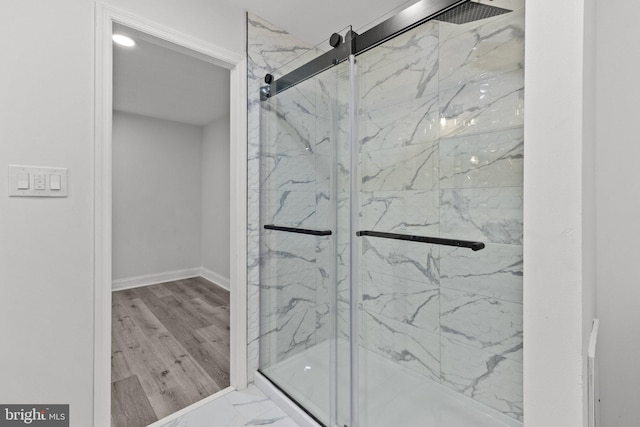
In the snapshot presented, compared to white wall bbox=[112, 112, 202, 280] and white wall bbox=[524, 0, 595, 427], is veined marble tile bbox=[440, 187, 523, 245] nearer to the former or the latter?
white wall bbox=[524, 0, 595, 427]

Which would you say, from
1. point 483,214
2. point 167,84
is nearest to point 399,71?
point 483,214

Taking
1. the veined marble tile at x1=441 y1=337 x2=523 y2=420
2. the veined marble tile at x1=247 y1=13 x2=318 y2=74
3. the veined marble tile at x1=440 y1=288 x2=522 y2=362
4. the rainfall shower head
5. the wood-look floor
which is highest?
the veined marble tile at x1=247 y1=13 x2=318 y2=74

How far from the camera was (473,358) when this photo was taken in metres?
1.55

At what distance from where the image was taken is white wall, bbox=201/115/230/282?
4.10 metres

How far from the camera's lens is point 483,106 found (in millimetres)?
1413

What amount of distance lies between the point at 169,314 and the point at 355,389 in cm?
238

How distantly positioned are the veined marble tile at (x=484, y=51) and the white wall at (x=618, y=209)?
12.9 inches

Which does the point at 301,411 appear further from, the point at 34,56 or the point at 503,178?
the point at 34,56

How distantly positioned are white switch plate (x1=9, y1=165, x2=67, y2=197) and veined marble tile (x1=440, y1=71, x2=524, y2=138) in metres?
1.79

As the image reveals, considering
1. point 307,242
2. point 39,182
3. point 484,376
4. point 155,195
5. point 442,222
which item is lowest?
point 484,376

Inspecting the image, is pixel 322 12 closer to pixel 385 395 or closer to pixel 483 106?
pixel 483 106

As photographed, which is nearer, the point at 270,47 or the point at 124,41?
the point at 270,47

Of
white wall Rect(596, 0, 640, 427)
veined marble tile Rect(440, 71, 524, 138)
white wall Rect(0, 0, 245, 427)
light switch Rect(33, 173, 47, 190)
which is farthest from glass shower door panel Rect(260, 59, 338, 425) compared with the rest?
white wall Rect(596, 0, 640, 427)

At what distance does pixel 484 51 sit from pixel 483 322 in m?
1.31
